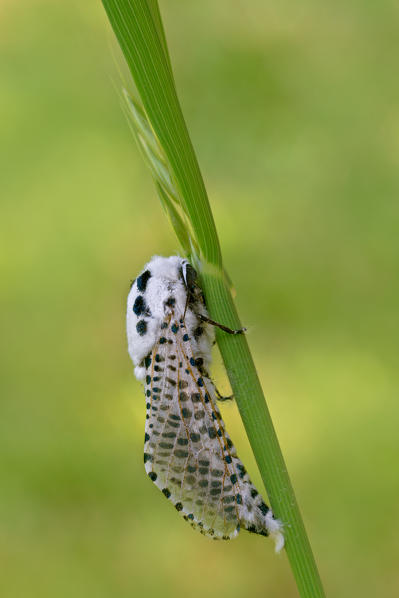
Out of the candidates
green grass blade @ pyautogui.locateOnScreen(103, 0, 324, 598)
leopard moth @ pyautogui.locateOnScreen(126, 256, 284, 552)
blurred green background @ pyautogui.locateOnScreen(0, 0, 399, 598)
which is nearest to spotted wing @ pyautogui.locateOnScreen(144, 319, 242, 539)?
leopard moth @ pyautogui.locateOnScreen(126, 256, 284, 552)

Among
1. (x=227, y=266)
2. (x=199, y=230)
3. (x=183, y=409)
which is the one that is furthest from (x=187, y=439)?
(x=227, y=266)

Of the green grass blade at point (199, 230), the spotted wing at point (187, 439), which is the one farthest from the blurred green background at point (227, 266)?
the green grass blade at point (199, 230)

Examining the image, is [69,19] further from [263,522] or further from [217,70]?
[263,522]

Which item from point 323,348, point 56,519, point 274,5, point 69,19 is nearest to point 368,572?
point 323,348

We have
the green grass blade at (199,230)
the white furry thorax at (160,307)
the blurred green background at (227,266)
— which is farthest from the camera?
the blurred green background at (227,266)

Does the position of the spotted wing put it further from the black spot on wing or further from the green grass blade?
the green grass blade

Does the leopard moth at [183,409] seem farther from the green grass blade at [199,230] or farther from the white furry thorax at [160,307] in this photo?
the green grass blade at [199,230]
